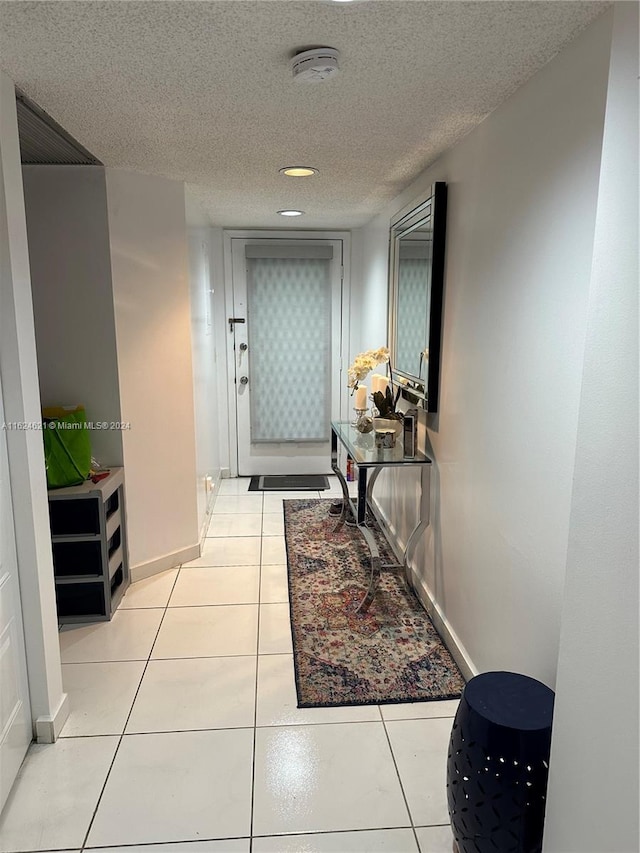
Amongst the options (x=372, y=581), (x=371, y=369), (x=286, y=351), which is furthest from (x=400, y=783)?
(x=286, y=351)

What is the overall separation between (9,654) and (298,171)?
236cm

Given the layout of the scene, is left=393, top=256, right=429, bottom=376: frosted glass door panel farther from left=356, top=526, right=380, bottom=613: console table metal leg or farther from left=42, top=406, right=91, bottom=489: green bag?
left=42, top=406, right=91, bottom=489: green bag

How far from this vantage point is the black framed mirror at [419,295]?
2.61 meters

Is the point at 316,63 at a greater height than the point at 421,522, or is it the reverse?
the point at 316,63

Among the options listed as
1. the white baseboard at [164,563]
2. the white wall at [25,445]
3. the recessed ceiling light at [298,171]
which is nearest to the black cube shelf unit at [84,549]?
the white baseboard at [164,563]

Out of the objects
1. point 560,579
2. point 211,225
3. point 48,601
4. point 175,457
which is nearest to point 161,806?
point 48,601

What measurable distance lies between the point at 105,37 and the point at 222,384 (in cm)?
370

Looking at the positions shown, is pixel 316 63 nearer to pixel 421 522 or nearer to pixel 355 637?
pixel 421 522

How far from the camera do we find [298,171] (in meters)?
2.82

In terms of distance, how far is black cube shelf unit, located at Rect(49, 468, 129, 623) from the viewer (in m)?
2.72

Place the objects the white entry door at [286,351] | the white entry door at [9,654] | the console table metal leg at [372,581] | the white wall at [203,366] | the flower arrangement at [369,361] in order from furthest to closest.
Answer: the white entry door at [286,351] < the white wall at [203,366] < the flower arrangement at [369,361] < the console table metal leg at [372,581] < the white entry door at [9,654]

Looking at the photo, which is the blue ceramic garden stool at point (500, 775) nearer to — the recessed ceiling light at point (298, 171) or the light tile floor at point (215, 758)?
the light tile floor at point (215, 758)

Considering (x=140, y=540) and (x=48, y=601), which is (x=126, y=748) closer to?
(x=48, y=601)

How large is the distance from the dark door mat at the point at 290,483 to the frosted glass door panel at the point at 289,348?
0.34 meters
